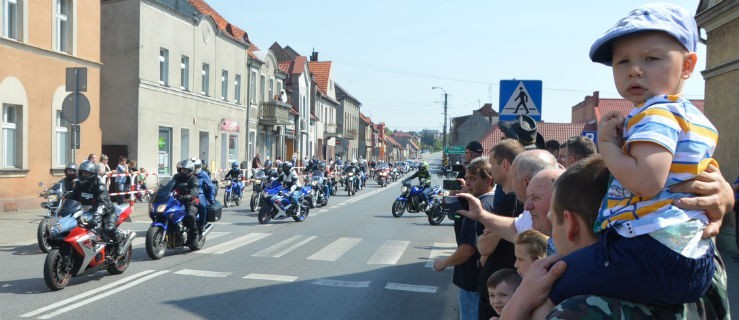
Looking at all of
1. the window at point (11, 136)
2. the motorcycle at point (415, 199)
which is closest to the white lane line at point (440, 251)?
the motorcycle at point (415, 199)

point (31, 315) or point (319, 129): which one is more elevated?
point (319, 129)

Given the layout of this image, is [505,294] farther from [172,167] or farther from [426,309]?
[172,167]

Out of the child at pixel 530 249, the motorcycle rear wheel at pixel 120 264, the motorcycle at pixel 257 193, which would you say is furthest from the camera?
the motorcycle at pixel 257 193

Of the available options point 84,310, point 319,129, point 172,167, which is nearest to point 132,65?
point 172,167

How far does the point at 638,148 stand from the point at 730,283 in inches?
305

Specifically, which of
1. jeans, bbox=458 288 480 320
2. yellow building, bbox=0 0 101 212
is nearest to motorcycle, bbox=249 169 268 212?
yellow building, bbox=0 0 101 212

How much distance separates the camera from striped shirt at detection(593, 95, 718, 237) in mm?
1464

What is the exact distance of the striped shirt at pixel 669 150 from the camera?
1.46 m

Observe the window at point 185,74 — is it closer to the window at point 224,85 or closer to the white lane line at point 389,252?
the window at point 224,85

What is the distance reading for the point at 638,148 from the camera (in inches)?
58.2

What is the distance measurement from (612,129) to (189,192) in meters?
9.78

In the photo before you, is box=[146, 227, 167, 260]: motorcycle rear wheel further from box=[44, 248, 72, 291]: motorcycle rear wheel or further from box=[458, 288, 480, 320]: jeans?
box=[458, 288, 480, 320]: jeans

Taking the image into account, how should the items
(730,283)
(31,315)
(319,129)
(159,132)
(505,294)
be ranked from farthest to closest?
(319,129), (159,132), (730,283), (31,315), (505,294)

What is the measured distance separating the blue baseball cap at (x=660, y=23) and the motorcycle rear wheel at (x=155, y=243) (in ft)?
29.5
